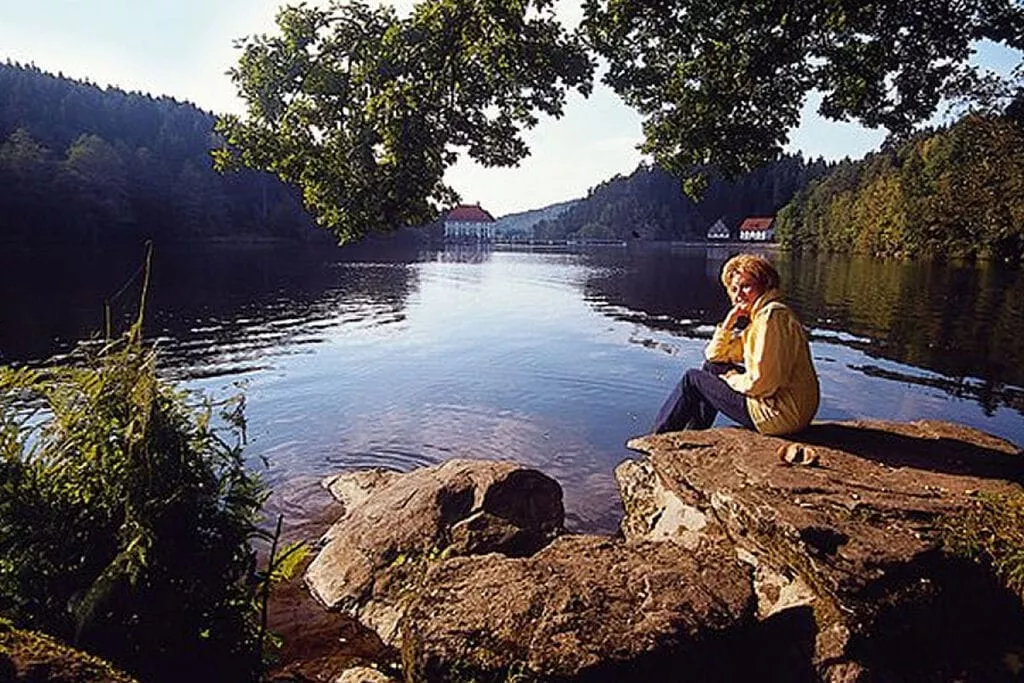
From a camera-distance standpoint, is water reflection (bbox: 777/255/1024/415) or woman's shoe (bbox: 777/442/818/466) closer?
woman's shoe (bbox: 777/442/818/466)

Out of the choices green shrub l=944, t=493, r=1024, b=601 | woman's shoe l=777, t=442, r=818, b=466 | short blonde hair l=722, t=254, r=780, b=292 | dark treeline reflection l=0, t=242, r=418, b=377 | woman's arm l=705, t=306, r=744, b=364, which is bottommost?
dark treeline reflection l=0, t=242, r=418, b=377

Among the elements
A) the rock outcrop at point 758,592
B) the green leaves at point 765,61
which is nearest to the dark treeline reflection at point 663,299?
the green leaves at point 765,61

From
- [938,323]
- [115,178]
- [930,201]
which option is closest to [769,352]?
[938,323]

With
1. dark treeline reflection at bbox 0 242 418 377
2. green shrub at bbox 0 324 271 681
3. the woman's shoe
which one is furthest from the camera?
dark treeline reflection at bbox 0 242 418 377

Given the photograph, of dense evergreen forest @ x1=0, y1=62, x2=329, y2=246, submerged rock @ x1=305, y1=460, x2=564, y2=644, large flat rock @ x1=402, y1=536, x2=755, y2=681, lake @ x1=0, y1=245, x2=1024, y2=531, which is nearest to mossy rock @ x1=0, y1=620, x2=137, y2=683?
large flat rock @ x1=402, y1=536, x2=755, y2=681

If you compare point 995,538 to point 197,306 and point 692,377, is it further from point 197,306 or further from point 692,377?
point 197,306

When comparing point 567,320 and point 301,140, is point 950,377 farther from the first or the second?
point 301,140

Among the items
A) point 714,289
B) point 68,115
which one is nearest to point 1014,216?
point 714,289

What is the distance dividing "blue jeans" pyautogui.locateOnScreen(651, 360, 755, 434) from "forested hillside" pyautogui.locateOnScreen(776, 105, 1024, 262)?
510 inches

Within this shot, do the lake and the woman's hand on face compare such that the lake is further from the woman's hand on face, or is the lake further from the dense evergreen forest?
the dense evergreen forest

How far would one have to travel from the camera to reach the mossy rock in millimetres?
2322

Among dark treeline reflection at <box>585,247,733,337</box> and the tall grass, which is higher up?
the tall grass

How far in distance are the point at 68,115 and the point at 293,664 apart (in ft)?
461

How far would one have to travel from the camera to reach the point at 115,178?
9450 centimetres
